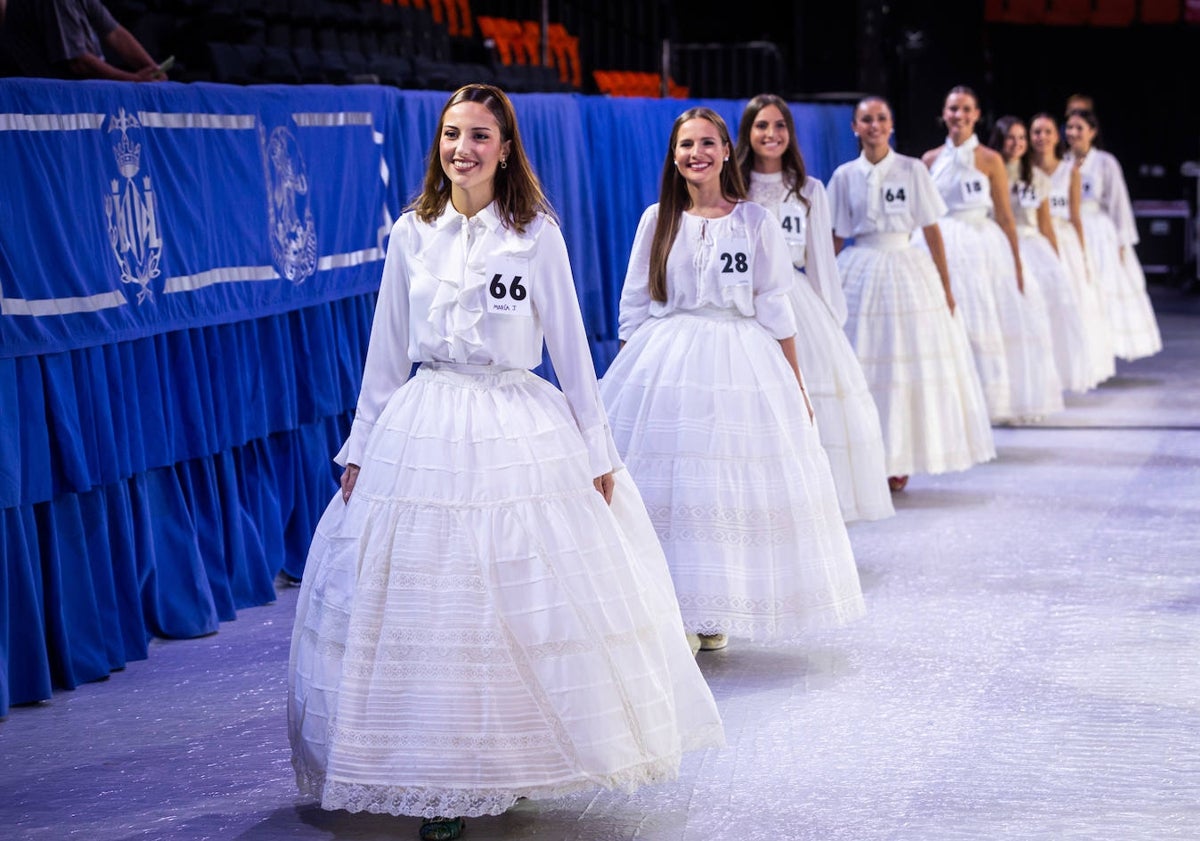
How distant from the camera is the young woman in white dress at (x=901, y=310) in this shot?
817cm

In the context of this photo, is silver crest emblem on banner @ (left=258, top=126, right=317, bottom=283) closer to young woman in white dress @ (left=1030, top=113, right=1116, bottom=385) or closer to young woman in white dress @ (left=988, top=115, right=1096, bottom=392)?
young woman in white dress @ (left=988, top=115, right=1096, bottom=392)

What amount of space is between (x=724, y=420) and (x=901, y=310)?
3204 mm

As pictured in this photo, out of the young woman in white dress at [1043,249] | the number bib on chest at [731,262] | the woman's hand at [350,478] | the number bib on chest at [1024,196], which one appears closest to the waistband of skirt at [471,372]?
the woman's hand at [350,478]

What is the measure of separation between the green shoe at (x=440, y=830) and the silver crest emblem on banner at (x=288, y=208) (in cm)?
299

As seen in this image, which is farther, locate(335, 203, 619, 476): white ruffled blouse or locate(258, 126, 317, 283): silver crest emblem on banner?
locate(258, 126, 317, 283): silver crest emblem on banner

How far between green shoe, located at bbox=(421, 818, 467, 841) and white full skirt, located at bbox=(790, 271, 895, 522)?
3.14m

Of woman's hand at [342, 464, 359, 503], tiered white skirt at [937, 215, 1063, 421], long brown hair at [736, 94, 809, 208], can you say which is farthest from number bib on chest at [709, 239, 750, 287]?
tiered white skirt at [937, 215, 1063, 421]

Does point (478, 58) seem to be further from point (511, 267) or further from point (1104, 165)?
point (511, 267)

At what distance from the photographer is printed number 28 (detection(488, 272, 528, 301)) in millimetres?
3863

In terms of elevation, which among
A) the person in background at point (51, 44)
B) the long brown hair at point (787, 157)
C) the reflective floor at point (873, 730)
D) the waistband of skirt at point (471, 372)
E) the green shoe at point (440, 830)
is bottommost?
the reflective floor at point (873, 730)

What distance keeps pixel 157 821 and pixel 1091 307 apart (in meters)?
9.52

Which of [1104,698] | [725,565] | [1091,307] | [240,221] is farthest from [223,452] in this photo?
[1091,307]

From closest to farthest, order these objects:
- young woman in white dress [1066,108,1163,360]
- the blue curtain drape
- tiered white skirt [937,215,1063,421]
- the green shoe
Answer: the green shoe → the blue curtain drape → tiered white skirt [937,215,1063,421] → young woman in white dress [1066,108,1163,360]

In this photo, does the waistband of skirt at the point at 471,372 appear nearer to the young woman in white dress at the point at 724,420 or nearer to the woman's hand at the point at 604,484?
the woman's hand at the point at 604,484
